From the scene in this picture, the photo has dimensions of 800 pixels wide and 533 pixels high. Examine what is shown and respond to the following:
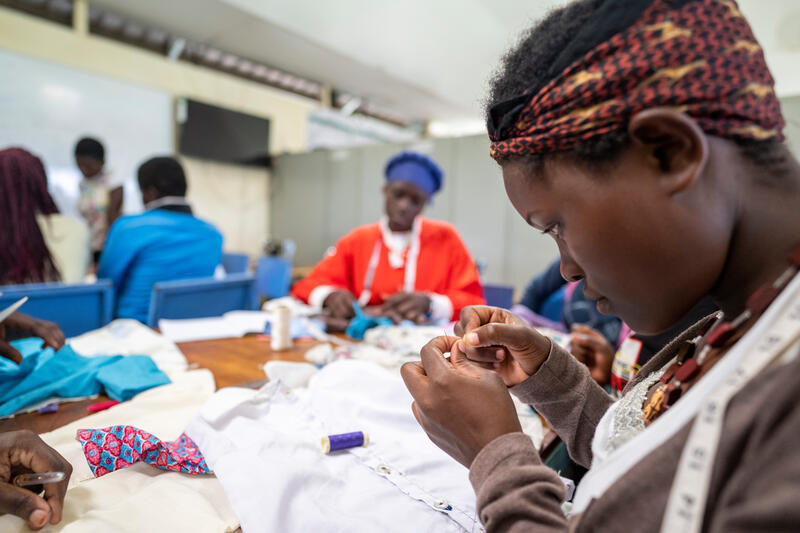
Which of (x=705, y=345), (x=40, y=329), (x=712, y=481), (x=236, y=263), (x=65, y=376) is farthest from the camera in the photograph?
(x=236, y=263)

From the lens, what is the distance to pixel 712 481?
14.6 inches

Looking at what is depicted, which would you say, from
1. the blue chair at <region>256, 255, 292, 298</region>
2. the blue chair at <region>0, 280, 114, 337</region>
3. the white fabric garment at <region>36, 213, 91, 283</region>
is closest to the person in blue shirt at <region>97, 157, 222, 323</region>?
the white fabric garment at <region>36, 213, 91, 283</region>

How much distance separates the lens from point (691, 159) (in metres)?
0.46

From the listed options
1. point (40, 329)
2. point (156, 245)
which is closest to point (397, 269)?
point (156, 245)

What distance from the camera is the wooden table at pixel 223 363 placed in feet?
3.01

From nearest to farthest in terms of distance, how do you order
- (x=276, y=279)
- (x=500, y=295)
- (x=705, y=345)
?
(x=705, y=345)
(x=500, y=295)
(x=276, y=279)

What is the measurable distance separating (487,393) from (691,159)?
371 mm

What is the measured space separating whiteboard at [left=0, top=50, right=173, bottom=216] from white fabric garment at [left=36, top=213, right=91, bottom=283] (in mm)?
1813

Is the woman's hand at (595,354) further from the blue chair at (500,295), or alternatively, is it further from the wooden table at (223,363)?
the blue chair at (500,295)

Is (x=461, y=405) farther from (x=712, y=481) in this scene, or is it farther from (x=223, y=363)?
(x=223, y=363)

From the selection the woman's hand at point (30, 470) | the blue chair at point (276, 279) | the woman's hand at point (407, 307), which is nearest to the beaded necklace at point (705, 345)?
the woman's hand at point (30, 470)

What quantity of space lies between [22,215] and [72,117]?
3440mm

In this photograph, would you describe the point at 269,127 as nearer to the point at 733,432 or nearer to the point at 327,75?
the point at 327,75

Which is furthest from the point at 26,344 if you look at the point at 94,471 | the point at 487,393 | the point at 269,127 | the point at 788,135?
the point at 269,127
